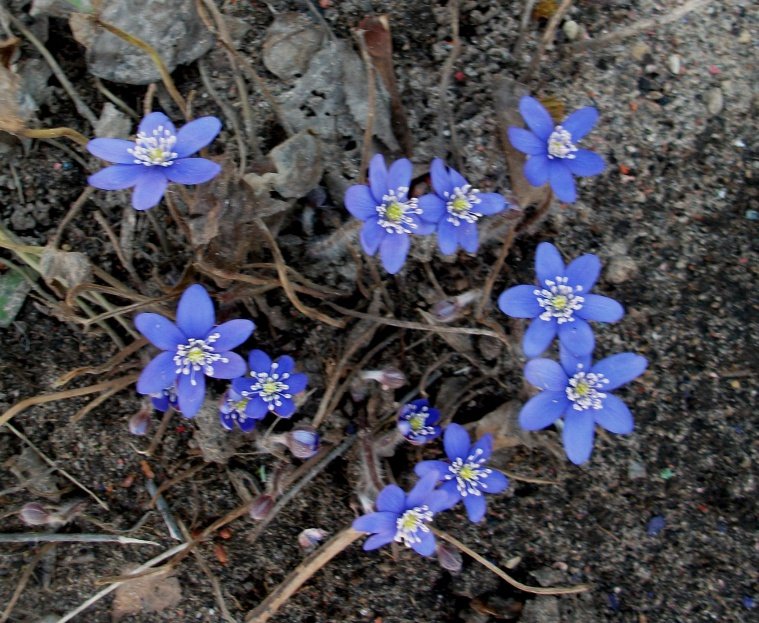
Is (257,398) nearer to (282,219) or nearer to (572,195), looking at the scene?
(282,219)

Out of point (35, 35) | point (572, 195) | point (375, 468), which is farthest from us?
point (35, 35)

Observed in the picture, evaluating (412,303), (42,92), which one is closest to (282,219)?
(412,303)

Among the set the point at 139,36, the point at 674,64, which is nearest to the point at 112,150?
the point at 139,36

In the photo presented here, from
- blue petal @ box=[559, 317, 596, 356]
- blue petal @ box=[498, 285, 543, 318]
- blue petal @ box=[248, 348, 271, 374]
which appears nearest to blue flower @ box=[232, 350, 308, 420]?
blue petal @ box=[248, 348, 271, 374]

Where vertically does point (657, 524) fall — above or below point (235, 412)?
below

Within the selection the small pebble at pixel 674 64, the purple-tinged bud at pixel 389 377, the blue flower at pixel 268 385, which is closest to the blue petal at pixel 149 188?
the blue flower at pixel 268 385

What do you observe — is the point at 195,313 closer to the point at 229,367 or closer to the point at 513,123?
the point at 229,367
